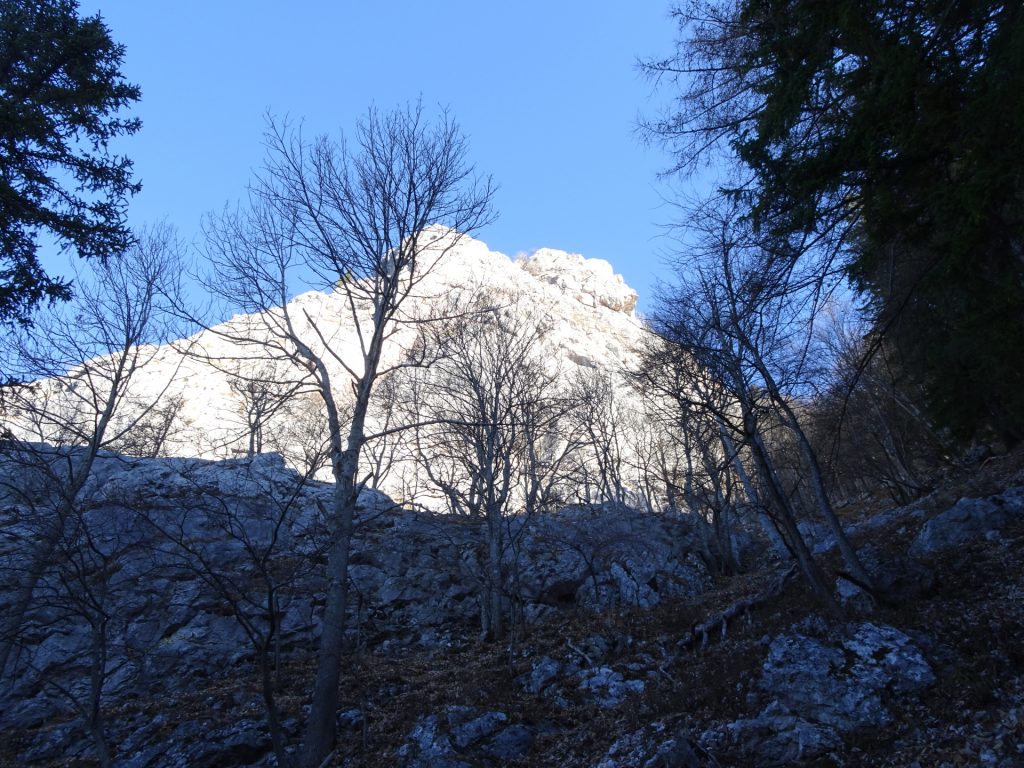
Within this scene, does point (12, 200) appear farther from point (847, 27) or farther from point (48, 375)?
point (847, 27)

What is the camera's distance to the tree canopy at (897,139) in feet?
15.3

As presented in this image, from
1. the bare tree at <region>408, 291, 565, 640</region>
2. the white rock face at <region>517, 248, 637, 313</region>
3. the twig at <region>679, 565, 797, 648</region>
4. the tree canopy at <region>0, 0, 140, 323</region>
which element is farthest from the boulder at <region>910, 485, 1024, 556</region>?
the white rock face at <region>517, 248, 637, 313</region>

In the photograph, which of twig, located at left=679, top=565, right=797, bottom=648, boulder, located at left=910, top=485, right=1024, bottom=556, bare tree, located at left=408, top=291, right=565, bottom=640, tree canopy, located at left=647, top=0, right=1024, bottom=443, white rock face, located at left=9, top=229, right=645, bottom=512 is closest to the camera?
tree canopy, located at left=647, top=0, right=1024, bottom=443

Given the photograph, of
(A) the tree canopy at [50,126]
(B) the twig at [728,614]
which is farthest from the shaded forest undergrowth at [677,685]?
(A) the tree canopy at [50,126]

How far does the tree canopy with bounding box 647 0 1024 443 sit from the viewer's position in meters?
4.66

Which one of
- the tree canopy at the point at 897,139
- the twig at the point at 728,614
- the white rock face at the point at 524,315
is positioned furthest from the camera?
the white rock face at the point at 524,315

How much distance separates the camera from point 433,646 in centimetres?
1343

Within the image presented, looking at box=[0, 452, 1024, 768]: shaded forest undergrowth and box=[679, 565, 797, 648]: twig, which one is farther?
box=[679, 565, 797, 648]: twig

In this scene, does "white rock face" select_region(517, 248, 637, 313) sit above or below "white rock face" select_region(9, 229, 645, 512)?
above

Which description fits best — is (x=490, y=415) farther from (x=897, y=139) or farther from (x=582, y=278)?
(x=582, y=278)

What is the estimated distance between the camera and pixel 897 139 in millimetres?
5223

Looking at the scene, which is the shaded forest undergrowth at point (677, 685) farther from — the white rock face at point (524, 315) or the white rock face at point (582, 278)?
the white rock face at point (582, 278)

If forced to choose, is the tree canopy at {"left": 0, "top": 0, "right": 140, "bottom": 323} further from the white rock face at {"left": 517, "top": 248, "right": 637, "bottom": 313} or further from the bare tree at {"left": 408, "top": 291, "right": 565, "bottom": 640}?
the white rock face at {"left": 517, "top": 248, "right": 637, "bottom": 313}

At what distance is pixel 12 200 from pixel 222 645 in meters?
9.57
